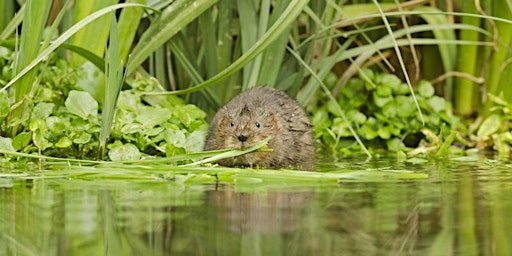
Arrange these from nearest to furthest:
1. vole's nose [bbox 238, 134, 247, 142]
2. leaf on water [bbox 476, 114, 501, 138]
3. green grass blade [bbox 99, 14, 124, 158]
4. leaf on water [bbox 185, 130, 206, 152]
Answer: green grass blade [bbox 99, 14, 124, 158], vole's nose [bbox 238, 134, 247, 142], leaf on water [bbox 185, 130, 206, 152], leaf on water [bbox 476, 114, 501, 138]

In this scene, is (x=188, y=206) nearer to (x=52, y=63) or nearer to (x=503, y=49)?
(x=52, y=63)

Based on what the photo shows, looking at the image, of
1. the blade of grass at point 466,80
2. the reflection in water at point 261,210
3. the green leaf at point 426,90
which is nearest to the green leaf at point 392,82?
the green leaf at point 426,90

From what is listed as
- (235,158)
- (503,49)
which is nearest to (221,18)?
(235,158)

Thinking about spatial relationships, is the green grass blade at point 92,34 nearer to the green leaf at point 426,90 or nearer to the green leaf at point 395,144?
the green leaf at point 395,144

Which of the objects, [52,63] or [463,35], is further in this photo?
[463,35]

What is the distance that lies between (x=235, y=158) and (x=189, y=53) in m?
1.18

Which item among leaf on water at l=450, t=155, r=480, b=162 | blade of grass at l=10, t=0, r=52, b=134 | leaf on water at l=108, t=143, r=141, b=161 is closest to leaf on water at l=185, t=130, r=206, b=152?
leaf on water at l=108, t=143, r=141, b=161

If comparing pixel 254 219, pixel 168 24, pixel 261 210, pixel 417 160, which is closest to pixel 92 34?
pixel 168 24

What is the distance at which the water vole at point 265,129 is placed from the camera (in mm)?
4887

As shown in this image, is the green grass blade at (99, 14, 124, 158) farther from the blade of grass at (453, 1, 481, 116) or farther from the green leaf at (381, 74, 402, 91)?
the blade of grass at (453, 1, 481, 116)

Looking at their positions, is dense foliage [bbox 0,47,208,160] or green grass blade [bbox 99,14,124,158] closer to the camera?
green grass blade [bbox 99,14,124,158]

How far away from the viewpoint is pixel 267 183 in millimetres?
3887

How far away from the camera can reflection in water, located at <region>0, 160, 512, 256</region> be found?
244 centimetres

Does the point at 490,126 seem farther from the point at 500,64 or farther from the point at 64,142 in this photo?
the point at 64,142
